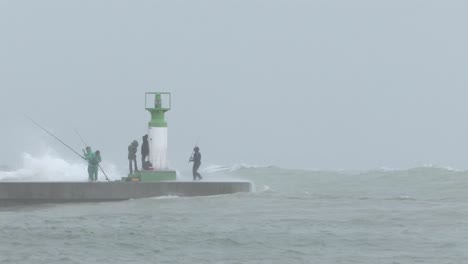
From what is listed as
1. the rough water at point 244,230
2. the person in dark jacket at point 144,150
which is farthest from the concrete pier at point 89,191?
the person in dark jacket at point 144,150

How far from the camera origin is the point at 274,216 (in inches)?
715

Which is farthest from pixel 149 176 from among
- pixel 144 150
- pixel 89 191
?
pixel 89 191

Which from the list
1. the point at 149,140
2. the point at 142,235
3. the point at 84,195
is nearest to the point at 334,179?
the point at 149,140

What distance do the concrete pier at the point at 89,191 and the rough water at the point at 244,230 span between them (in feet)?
1.34

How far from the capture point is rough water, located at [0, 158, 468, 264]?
13.8 meters

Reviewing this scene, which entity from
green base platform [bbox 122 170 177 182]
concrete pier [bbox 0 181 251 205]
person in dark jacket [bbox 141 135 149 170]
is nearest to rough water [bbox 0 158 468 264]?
concrete pier [bbox 0 181 251 205]

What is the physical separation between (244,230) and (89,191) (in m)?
5.94

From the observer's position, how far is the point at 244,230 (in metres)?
16.2

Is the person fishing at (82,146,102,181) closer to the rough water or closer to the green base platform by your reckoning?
the green base platform

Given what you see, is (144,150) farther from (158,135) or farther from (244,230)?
(244,230)

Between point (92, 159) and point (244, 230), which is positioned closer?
point (244, 230)

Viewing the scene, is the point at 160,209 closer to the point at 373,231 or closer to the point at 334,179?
the point at 373,231

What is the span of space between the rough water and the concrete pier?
16.0 inches

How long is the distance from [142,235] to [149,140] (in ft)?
25.6
